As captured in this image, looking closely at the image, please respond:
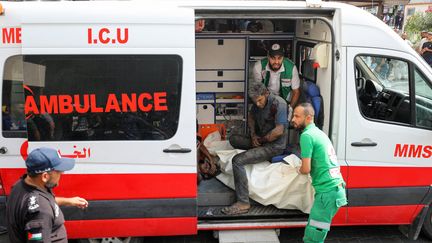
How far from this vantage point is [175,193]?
12.4ft

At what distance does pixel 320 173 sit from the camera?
11.9 feet

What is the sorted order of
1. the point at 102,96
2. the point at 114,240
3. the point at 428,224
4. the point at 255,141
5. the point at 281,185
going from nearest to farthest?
the point at 102,96 < the point at 114,240 < the point at 281,185 < the point at 428,224 < the point at 255,141

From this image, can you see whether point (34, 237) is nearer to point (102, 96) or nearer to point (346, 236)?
point (102, 96)

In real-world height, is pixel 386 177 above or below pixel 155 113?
below

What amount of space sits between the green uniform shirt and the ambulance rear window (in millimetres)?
1141

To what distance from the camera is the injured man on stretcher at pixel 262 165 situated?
167 inches

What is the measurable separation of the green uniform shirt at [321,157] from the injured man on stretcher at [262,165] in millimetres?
556

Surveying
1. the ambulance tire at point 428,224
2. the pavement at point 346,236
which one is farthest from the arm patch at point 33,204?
the ambulance tire at point 428,224

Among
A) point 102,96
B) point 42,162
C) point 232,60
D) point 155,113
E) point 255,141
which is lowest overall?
point 255,141

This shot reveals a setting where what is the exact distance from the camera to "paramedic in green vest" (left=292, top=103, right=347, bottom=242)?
360cm

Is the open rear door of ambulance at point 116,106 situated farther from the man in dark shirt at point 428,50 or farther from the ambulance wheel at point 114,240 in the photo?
the man in dark shirt at point 428,50

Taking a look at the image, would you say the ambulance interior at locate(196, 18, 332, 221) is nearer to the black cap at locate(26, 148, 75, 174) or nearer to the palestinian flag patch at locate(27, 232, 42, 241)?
the black cap at locate(26, 148, 75, 174)

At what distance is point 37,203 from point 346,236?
133 inches

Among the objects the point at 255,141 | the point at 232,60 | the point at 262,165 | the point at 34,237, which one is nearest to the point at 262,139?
the point at 255,141
